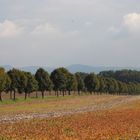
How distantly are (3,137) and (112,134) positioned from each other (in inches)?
333

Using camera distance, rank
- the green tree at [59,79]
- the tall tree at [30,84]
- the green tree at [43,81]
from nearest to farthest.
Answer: the tall tree at [30,84] → the green tree at [43,81] → the green tree at [59,79]

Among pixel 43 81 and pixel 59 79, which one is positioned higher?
pixel 59 79

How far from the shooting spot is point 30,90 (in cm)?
12888

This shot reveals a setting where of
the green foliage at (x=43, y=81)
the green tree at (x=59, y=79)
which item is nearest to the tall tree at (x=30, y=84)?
the green foliage at (x=43, y=81)

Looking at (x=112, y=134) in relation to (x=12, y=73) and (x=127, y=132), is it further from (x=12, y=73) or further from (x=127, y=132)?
(x=12, y=73)

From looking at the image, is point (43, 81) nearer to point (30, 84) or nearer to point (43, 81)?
point (43, 81)

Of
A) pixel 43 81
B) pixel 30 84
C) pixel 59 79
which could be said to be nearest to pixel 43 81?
pixel 43 81

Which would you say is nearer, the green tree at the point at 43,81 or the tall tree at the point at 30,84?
the tall tree at the point at 30,84

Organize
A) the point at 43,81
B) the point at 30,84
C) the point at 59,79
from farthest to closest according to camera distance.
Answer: the point at 59,79
the point at 43,81
the point at 30,84

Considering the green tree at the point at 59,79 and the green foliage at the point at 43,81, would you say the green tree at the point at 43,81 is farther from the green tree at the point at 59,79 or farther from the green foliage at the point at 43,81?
the green tree at the point at 59,79

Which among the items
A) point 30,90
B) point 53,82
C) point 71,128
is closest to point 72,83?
point 53,82

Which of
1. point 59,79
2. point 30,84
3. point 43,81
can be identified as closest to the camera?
point 30,84

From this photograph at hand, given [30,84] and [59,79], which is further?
[59,79]

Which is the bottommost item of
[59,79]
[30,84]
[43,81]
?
[30,84]
